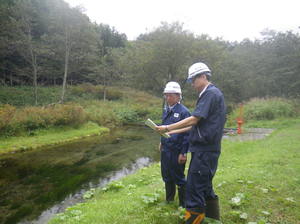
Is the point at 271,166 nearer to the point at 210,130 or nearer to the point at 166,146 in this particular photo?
the point at 166,146

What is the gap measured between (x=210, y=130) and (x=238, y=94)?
41.1 meters

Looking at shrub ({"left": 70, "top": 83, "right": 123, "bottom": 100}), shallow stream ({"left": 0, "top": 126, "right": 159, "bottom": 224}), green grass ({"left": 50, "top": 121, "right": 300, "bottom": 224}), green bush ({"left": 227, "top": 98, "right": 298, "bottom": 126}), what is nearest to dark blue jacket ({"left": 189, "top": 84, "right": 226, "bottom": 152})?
green grass ({"left": 50, "top": 121, "right": 300, "bottom": 224})

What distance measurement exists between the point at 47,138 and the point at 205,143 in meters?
13.2

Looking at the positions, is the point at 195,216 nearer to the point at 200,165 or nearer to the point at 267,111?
the point at 200,165

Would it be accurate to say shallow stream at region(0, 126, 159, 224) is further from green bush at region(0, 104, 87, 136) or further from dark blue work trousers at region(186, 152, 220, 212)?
dark blue work trousers at region(186, 152, 220, 212)

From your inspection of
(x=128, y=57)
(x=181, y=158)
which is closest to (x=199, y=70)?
(x=181, y=158)

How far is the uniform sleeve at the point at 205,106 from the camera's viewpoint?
3.10 m

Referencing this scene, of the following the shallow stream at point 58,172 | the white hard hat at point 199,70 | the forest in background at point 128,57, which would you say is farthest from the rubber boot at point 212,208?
the forest in background at point 128,57

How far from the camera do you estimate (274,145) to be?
10.0m

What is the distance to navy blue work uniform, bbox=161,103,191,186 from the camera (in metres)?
4.11

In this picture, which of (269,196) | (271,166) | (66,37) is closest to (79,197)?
(269,196)

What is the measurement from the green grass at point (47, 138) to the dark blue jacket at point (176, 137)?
10.5m

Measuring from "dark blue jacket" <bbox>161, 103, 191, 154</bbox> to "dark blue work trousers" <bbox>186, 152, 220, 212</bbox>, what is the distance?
0.81 meters

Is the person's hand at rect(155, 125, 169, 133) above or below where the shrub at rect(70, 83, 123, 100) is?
above
